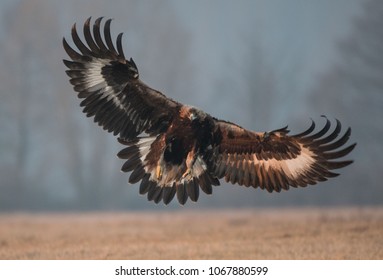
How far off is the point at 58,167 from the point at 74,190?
127 centimetres

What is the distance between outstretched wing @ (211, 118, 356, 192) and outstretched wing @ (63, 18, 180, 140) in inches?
34.5

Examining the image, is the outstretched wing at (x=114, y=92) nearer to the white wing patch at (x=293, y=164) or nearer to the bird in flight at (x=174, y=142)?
the bird in flight at (x=174, y=142)

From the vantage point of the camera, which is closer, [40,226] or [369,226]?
[369,226]

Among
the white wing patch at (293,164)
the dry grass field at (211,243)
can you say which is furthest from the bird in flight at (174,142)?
the dry grass field at (211,243)

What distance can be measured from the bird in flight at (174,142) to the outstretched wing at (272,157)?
0.4 inches

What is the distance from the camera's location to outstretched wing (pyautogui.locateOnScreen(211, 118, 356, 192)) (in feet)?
30.5

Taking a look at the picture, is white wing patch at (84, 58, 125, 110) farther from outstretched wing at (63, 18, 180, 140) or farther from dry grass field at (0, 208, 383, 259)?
dry grass field at (0, 208, 383, 259)

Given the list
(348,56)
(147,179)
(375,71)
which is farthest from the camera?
(348,56)

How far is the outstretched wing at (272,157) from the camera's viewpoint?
366 inches

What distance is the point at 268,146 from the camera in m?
9.66

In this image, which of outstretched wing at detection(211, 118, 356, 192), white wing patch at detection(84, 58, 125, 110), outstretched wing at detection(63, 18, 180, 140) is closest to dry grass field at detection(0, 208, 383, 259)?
outstretched wing at detection(211, 118, 356, 192)

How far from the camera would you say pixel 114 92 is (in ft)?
31.8
